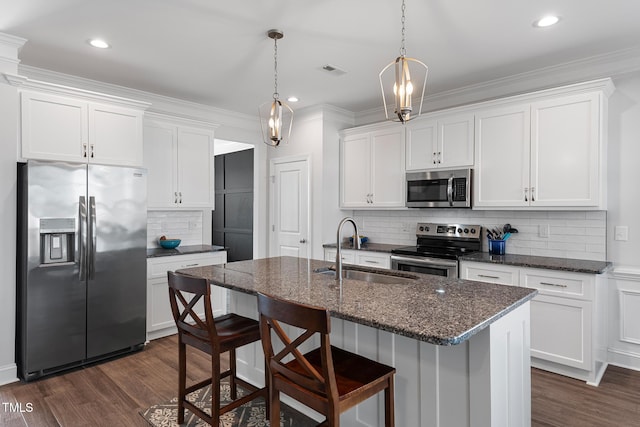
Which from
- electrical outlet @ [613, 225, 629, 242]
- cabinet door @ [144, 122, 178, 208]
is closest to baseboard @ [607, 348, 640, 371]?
electrical outlet @ [613, 225, 629, 242]

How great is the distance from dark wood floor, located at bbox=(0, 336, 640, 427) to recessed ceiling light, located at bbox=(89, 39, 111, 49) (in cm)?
267

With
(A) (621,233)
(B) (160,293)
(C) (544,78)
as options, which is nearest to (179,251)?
(B) (160,293)

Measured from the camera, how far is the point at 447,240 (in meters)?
4.23

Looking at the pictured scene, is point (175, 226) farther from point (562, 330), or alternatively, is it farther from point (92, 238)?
point (562, 330)

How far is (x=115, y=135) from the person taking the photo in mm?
3576

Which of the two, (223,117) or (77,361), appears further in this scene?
(223,117)

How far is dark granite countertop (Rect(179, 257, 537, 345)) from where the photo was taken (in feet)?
4.71

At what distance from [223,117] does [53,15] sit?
257cm

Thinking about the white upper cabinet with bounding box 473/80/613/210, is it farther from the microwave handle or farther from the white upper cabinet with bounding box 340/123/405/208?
the white upper cabinet with bounding box 340/123/405/208

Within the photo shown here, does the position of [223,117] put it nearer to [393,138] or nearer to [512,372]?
[393,138]

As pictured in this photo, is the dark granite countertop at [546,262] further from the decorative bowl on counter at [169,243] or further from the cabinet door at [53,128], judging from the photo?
the cabinet door at [53,128]

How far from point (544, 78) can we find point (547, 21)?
3.64 feet

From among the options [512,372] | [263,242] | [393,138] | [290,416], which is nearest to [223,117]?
[263,242]

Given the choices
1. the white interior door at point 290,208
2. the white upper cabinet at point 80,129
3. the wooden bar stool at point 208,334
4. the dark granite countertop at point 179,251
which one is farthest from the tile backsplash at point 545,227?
the white upper cabinet at point 80,129
